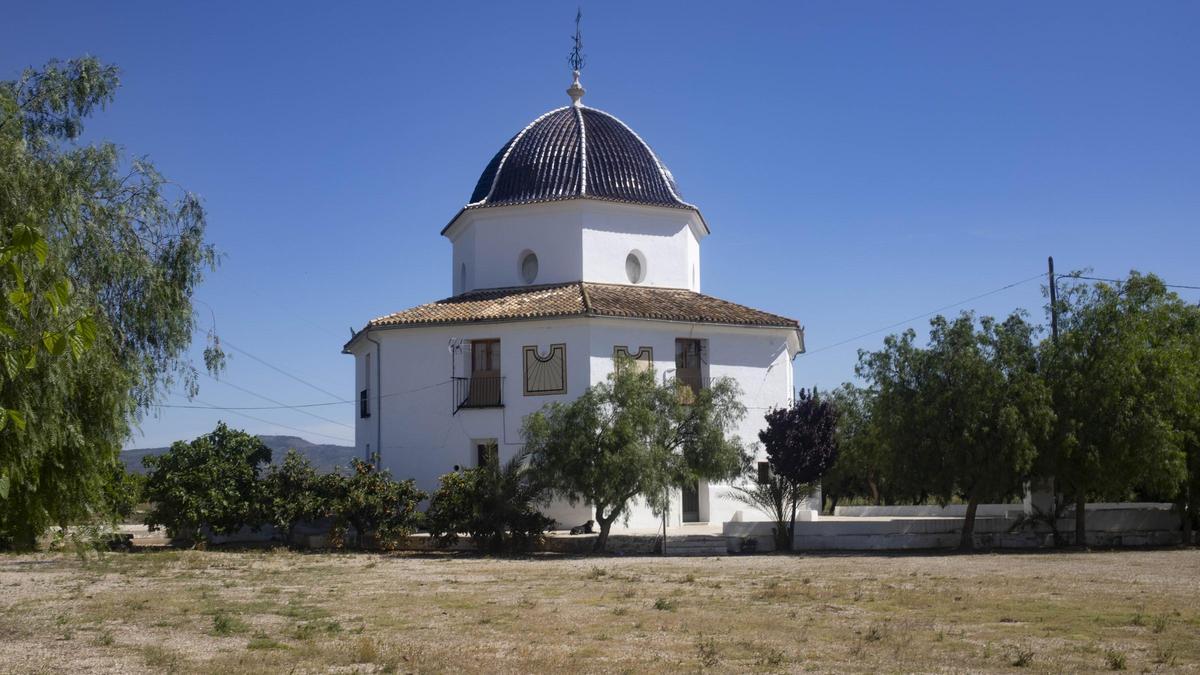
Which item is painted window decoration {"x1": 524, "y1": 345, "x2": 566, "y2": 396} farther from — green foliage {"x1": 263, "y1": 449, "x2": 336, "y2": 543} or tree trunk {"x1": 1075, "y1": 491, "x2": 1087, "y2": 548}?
tree trunk {"x1": 1075, "y1": 491, "x2": 1087, "y2": 548}

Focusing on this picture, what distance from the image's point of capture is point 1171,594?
16.2 m

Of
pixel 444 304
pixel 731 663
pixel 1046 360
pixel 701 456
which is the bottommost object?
pixel 731 663

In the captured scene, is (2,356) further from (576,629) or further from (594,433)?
(594,433)

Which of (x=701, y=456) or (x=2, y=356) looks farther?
(x=701, y=456)

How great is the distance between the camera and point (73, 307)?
1032 centimetres

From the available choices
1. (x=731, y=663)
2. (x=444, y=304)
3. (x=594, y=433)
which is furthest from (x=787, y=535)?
(x=731, y=663)

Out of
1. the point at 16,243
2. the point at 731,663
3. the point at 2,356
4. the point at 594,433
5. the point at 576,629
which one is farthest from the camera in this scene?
the point at 594,433

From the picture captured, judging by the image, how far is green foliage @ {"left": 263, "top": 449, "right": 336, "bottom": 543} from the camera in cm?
2614

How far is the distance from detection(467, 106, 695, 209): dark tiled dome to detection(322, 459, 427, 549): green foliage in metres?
10.7

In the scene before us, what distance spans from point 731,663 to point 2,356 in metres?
7.47

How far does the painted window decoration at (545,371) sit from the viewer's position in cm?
2986

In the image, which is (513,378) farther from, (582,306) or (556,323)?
(582,306)

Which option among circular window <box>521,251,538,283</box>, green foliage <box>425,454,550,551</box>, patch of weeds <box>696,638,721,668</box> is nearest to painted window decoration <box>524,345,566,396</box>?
circular window <box>521,251,538,283</box>

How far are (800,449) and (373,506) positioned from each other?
33.4ft
